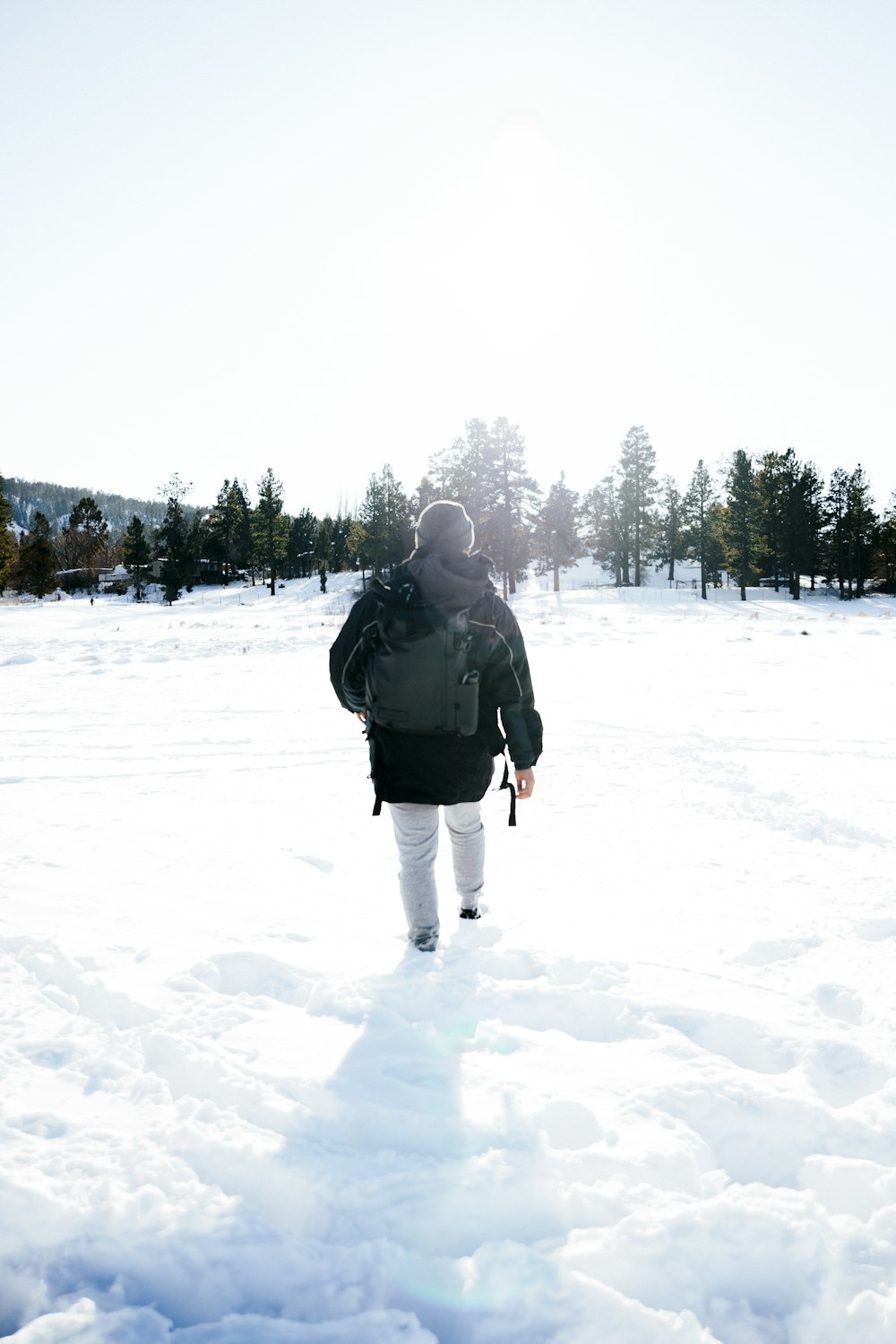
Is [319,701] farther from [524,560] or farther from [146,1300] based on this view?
[524,560]

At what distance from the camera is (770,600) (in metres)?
47.2

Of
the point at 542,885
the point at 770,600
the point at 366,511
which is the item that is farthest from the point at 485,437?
the point at 542,885

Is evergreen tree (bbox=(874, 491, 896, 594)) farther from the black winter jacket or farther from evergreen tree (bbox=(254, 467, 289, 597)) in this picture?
the black winter jacket

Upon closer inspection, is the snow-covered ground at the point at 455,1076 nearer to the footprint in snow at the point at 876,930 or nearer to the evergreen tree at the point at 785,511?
the footprint in snow at the point at 876,930

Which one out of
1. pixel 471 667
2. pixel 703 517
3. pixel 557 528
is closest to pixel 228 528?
pixel 557 528

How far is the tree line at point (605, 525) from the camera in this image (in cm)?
4441

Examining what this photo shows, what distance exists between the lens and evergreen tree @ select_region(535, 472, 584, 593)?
167 ft

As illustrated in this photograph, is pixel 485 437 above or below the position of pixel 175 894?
above

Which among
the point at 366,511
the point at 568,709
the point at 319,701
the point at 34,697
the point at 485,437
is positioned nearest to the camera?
the point at 568,709

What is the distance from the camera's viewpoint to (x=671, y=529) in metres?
58.0

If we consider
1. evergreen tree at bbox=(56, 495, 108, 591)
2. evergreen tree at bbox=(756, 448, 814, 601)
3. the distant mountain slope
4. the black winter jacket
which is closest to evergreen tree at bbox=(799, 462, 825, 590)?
evergreen tree at bbox=(756, 448, 814, 601)

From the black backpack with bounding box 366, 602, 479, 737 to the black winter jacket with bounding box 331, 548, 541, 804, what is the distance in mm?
56

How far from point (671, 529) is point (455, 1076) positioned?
5978cm

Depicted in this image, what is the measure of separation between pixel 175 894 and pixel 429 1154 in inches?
88.4
